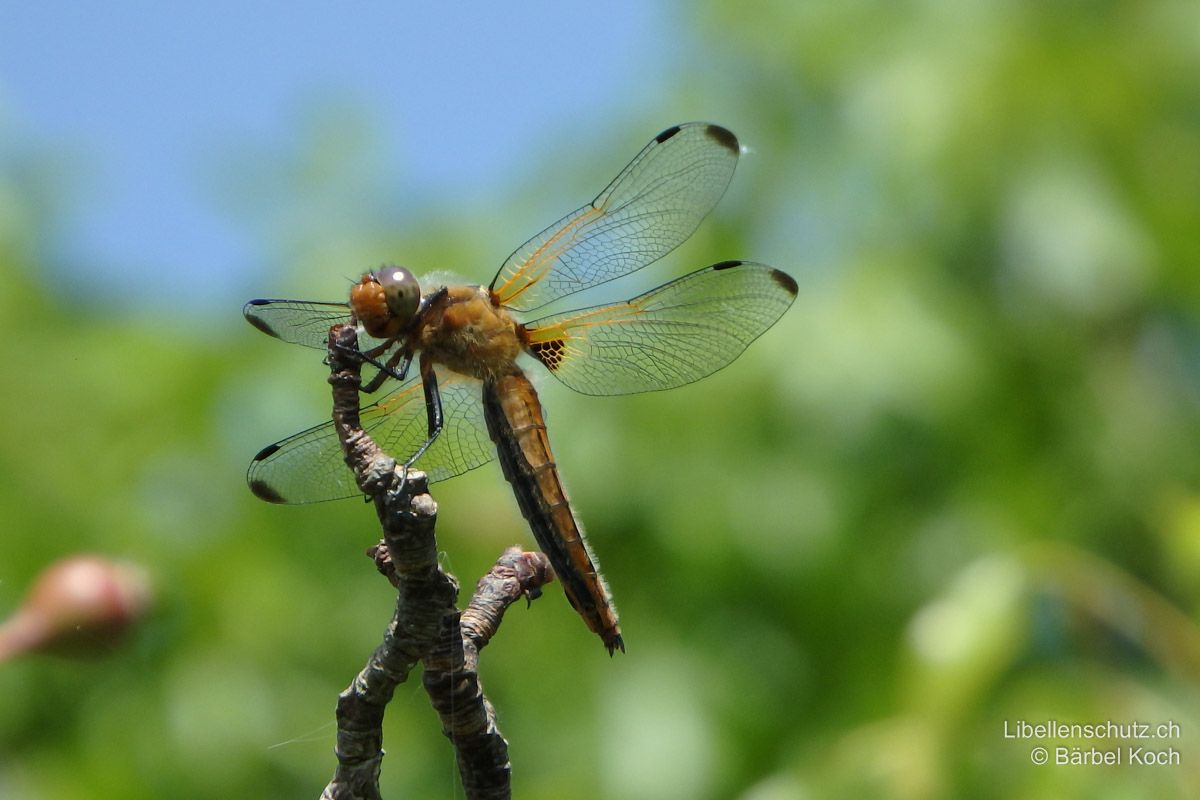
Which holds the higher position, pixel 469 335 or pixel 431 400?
pixel 469 335

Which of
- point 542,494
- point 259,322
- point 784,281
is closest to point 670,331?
point 784,281

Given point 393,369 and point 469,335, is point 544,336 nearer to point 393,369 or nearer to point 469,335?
point 469,335

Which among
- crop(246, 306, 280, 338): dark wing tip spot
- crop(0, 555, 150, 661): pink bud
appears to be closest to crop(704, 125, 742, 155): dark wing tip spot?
crop(246, 306, 280, 338): dark wing tip spot

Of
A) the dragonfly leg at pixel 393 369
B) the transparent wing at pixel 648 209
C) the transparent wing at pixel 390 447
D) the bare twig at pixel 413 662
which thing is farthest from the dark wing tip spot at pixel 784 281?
the bare twig at pixel 413 662

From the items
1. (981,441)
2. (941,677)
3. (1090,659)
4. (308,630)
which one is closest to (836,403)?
(981,441)

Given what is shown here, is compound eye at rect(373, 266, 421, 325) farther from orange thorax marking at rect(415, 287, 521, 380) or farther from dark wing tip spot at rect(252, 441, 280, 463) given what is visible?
dark wing tip spot at rect(252, 441, 280, 463)

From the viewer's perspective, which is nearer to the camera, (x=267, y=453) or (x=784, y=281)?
(x=267, y=453)

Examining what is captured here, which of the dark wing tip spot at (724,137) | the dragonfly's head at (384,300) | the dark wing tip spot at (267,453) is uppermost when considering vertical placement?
the dark wing tip spot at (724,137)

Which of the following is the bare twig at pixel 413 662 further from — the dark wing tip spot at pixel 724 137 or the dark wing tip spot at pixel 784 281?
the dark wing tip spot at pixel 724 137
